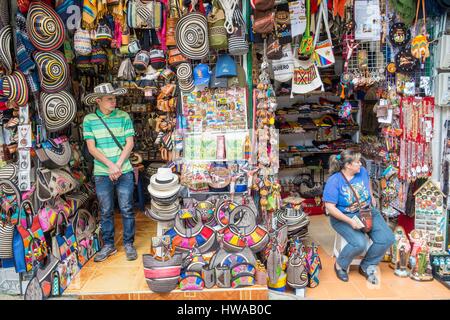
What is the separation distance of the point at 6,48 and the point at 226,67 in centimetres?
191

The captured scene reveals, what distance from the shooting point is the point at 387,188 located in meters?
4.61

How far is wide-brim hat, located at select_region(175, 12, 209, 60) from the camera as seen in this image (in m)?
3.83

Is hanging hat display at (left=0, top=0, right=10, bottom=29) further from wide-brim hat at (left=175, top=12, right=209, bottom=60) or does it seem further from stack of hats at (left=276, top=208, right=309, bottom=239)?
stack of hats at (left=276, top=208, right=309, bottom=239)

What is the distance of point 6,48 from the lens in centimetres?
342

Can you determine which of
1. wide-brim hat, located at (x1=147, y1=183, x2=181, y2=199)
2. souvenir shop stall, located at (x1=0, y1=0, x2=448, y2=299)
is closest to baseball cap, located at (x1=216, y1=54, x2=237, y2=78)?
souvenir shop stall, located at (x1=0, y1=0, x2=448, y2=299)

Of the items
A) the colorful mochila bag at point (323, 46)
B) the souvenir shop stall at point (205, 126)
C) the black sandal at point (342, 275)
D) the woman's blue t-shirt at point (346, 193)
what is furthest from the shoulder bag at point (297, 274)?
the colorful mochila bag at point (323, 46)

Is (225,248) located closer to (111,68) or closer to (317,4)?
(317,4)

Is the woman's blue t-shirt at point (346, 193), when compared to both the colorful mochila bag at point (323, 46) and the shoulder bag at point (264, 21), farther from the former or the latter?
the shoulder bag at point (264, 21)

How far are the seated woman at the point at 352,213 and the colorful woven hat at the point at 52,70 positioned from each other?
2.73 meters

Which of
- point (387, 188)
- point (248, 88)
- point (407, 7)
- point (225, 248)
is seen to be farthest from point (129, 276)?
point (407, 7)

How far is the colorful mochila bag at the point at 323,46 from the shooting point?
4216mm

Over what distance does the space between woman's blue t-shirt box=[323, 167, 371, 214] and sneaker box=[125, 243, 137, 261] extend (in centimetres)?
200

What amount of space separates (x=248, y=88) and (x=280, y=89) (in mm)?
2149

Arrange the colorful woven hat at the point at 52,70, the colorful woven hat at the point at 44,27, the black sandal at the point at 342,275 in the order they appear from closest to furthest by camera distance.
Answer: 1. the colorful woven hat at the point at 44,27
2. the colorful woven hat at the point at 52,70
3. the black sandal at the point at 342,275
